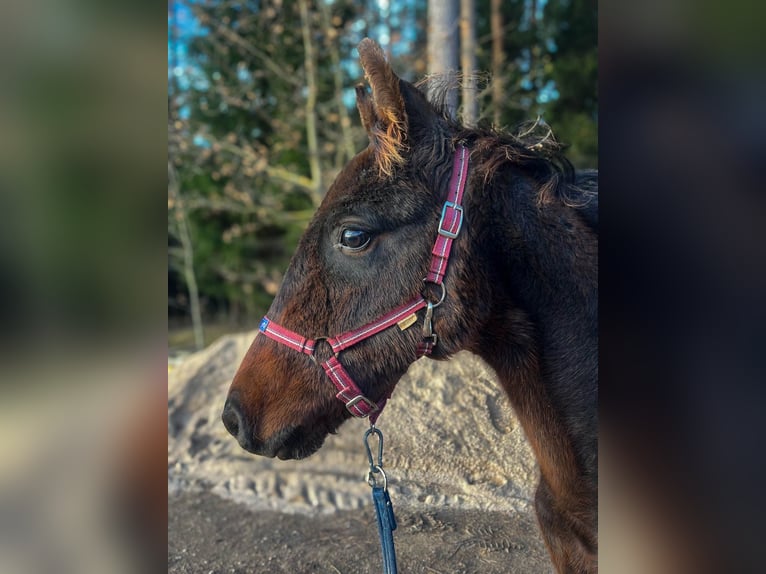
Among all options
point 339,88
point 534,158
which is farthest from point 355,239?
point 339,88

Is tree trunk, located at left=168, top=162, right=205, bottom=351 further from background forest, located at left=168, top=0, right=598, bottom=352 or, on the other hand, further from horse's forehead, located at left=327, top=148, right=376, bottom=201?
horse's forehead, located at left=327, top=148, right=376, bottom=201

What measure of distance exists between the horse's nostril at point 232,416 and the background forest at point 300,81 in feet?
19.6

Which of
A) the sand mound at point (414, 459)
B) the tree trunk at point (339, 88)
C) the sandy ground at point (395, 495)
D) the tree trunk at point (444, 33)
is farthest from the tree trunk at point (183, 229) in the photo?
the tree trunk at point (444, 33)

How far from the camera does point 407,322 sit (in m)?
1.75

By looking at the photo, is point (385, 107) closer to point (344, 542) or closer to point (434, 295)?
point (434, 295)

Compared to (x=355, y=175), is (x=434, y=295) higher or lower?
lower

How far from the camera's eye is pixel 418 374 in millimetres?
4527

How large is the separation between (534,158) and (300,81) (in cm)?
674

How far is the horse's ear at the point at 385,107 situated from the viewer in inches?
70.1

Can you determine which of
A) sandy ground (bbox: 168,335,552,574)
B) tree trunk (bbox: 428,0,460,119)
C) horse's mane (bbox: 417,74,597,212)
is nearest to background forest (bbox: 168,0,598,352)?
tree trunk (bbox: 428,0,460,119)

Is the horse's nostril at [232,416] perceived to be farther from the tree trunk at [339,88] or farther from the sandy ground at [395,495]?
the tree trunk at [339,88]
